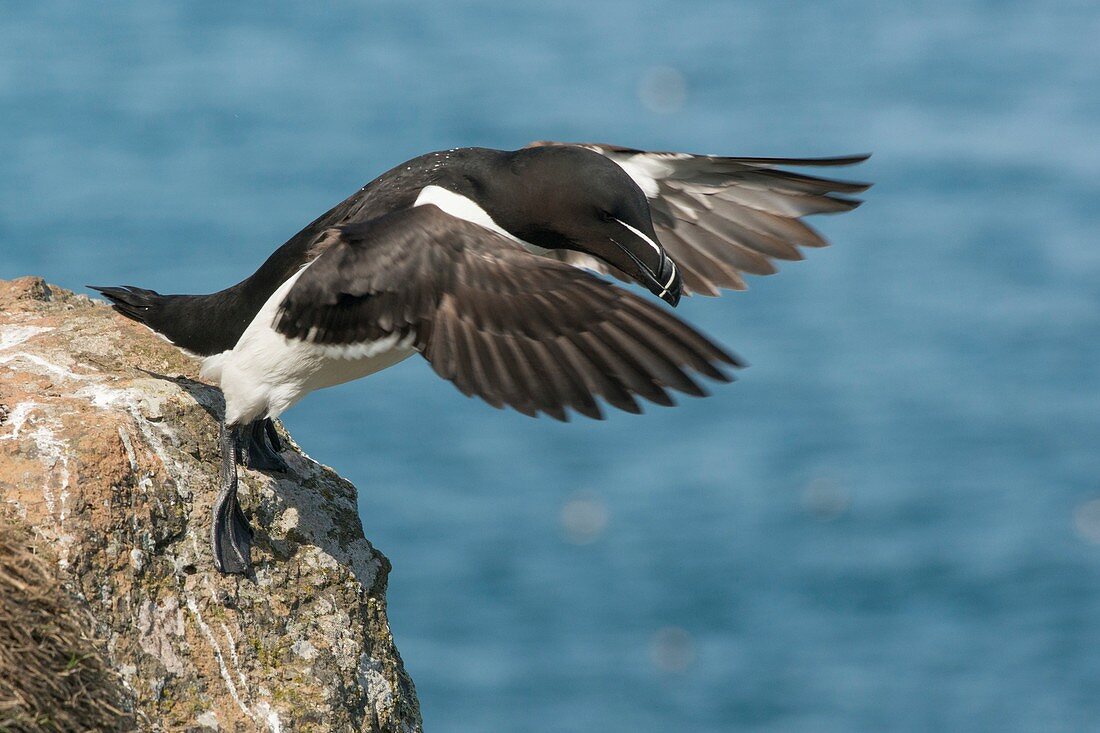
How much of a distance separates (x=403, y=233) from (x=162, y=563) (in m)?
1.32

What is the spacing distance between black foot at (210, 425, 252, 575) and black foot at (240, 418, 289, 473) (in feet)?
0.88

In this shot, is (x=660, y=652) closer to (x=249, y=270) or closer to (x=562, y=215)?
(x=249, y=270)

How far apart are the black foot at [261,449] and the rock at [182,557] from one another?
2.8 inches

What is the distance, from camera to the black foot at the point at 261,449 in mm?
5516

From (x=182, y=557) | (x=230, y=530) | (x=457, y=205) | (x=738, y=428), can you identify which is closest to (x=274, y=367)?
(x=230, y=530)

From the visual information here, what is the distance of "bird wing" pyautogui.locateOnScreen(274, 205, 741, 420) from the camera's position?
15.5 feet

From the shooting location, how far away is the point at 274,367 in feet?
17.6

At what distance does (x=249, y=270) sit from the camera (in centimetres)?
1619

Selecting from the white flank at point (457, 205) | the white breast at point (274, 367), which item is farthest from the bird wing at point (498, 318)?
the white flank at point (457, 205)

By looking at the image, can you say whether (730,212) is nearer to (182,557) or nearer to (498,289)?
(498,289)


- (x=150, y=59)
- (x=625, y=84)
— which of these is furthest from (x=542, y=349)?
(x=150, y=59)

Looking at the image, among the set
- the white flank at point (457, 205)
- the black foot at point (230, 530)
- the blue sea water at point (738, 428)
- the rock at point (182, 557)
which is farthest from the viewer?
the blue sea water at point (738, 428)

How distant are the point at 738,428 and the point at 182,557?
11.0 m

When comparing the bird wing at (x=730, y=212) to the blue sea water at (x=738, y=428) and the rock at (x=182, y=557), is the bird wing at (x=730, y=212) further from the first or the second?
the blue sea water at (x=738, y=428)
